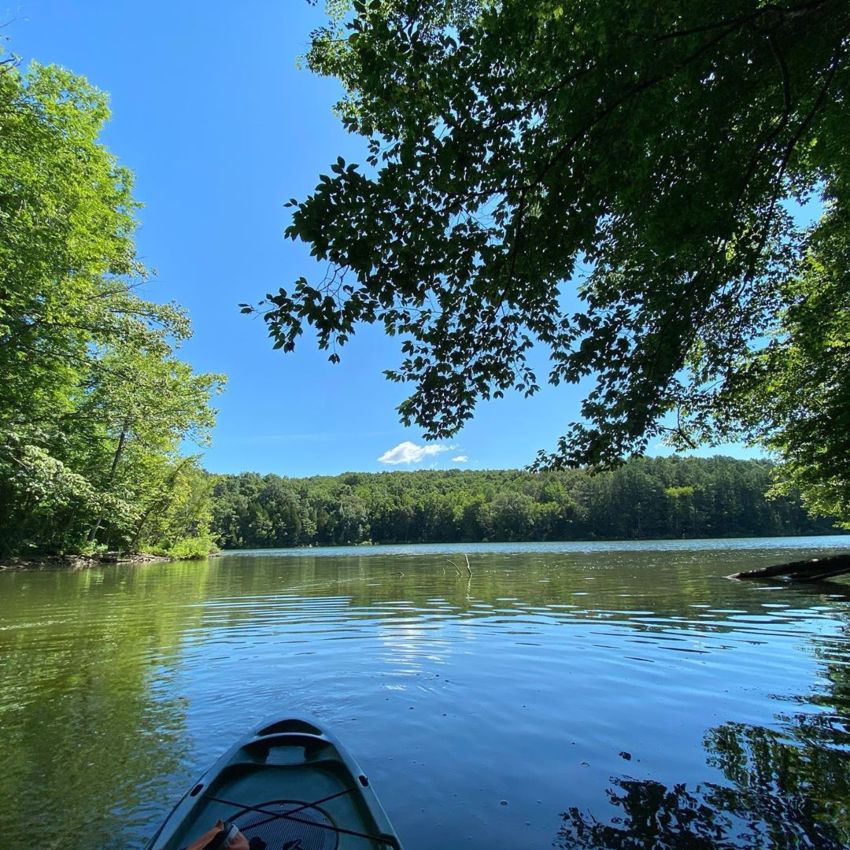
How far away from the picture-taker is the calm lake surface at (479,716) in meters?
4.19

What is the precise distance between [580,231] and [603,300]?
6.67 ft

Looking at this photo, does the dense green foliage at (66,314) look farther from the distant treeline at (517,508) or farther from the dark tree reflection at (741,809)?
the distant treeline at (517,508)

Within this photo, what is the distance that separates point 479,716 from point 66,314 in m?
18.9

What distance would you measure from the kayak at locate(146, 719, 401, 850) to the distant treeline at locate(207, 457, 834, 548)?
3268 inches

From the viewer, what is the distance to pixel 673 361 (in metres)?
7.17

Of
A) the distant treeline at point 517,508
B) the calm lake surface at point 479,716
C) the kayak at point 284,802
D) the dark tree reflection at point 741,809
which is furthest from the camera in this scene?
the distant treeline at point 517,508

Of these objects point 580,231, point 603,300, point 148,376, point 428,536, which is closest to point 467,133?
point 580,231

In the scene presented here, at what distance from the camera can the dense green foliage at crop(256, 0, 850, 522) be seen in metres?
5.16

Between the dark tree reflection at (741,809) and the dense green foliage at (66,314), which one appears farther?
the dense green foliage at (66,314)

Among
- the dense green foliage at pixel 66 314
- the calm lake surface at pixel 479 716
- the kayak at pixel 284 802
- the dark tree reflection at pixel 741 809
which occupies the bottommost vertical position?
the dark tree reflection at pixel 741 809

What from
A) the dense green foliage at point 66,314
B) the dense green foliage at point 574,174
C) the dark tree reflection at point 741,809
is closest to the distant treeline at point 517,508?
the dense green foliage at point 66,314

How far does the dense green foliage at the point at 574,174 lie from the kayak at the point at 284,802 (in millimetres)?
3735

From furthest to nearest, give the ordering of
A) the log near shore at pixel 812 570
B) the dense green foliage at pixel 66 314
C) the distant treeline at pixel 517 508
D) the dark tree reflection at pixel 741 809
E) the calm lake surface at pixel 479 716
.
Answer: the distant treeline at pixel 517 508 < the log near shore at pixel 812 570 < the dense green foliage at pixel 66 314 < the calm lake surface at pixel 479 716 < the dark tree reflection at pixel 741 809

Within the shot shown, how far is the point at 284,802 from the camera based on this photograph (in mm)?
3848
